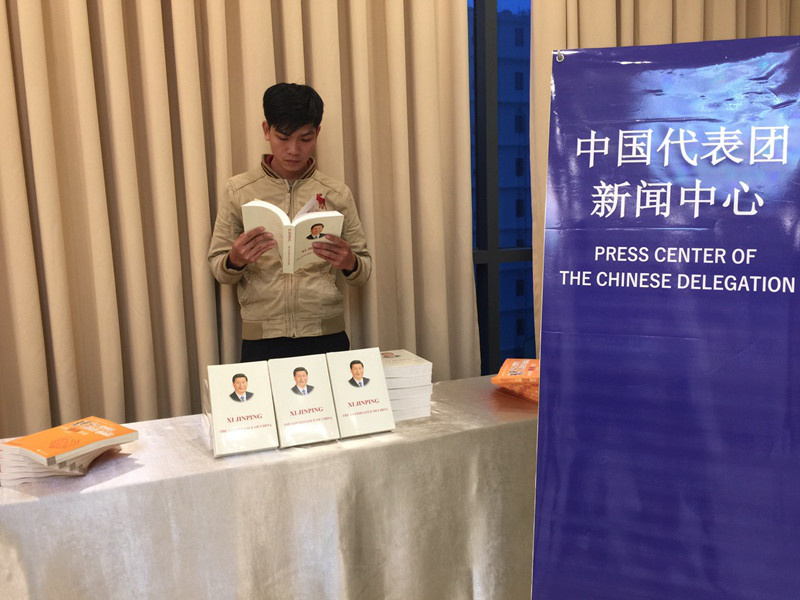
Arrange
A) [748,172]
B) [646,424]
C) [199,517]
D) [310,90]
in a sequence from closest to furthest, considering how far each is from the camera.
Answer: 1. [748,172]
2. [646,424]
3. [199,517]
4. [310,90]

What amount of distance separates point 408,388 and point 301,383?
0.31m

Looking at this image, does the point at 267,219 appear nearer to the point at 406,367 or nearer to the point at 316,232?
the point at 316,232

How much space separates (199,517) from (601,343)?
960 millimetres

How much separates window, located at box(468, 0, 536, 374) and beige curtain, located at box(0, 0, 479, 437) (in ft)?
0.87

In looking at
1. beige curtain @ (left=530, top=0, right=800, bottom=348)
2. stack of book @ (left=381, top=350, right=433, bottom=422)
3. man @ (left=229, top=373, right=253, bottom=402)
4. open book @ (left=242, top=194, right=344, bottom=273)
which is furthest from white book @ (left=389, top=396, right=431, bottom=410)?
beige curtain @ (left=530, top=0, right=800, bottom=348)

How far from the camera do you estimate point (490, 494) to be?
6.10 feet

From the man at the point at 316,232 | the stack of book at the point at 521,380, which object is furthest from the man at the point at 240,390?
the stack of book at the point at 521,380

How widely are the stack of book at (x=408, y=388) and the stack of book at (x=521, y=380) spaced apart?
11.0 inches

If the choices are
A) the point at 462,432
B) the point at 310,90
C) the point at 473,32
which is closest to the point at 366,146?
A: the point at 310,90

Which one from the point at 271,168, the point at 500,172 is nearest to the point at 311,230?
the point at 271,168

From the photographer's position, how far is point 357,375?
1818 millimetres

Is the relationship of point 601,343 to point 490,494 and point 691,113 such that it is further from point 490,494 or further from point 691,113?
point 490,494

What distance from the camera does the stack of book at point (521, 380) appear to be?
2.06 m

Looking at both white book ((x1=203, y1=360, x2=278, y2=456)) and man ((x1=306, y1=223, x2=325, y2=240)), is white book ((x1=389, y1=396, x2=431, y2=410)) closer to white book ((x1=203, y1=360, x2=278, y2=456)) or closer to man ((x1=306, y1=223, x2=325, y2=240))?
white book ((x1=203, y1=360, x2=278, y2=456))
